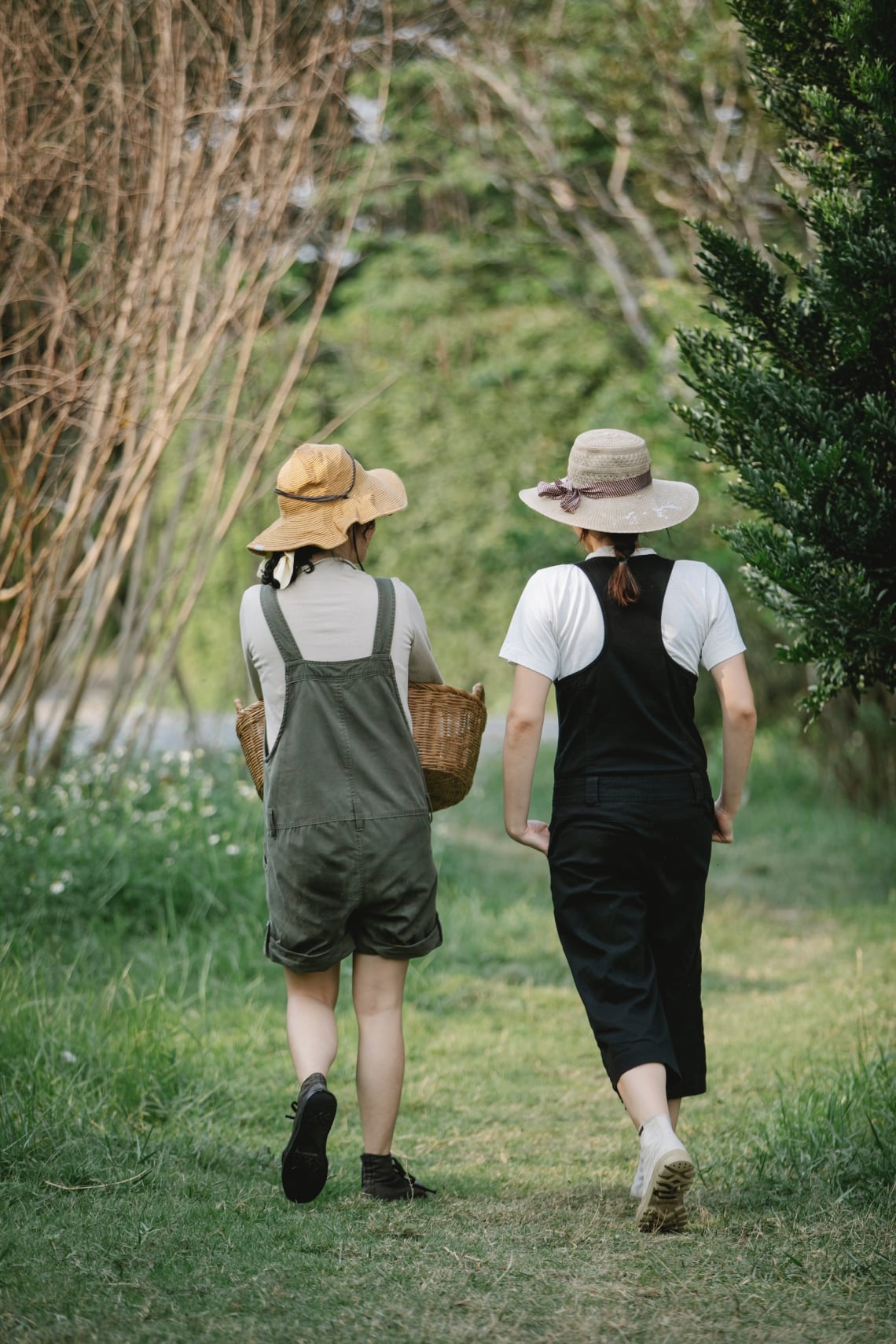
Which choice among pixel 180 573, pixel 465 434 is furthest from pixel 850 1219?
pixel 465 434

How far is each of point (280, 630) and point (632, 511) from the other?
88cm

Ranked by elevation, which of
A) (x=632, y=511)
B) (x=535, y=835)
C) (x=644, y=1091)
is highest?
(x=632, y=511)

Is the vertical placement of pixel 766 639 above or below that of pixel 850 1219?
below

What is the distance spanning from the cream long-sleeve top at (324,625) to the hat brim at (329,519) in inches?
3.0

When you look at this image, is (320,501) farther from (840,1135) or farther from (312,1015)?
(840,1135)

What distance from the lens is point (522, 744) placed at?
343 centimetres

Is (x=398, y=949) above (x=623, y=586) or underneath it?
underneath

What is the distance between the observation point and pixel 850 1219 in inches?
130

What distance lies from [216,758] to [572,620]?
190 inches

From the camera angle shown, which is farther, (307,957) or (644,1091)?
(307,957)

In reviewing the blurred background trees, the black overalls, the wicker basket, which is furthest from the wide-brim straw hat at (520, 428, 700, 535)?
the blurred background trees

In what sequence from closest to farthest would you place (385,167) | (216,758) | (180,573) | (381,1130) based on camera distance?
1. (381,1130)
2. (180,573)
3. (216,758)
4. (385,167)

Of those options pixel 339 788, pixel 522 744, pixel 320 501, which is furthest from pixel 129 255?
pixel 522 744

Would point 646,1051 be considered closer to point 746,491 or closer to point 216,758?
point 746,491
